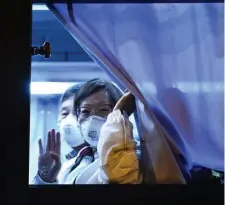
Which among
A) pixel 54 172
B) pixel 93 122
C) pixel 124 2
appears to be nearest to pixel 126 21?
pixel 124 2

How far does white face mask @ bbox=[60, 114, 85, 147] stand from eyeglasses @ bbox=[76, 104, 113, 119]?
0.03 m

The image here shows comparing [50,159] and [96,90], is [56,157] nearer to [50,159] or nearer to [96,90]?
[50,159]

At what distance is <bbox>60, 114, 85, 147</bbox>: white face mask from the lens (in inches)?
40.6

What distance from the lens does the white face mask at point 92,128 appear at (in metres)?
1.03

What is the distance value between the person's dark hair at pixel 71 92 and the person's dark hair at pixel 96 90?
0.04 feet

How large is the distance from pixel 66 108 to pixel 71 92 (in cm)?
5

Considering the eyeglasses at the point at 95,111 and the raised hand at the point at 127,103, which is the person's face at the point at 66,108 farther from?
the raised hand at the point at 127,103

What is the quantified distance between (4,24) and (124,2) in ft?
1.17

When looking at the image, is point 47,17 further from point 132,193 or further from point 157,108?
point 132,193

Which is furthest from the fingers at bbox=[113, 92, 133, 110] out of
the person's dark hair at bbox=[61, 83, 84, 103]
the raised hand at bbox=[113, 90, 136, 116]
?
the person's dark hair at bbox=[61, 83, 84, 103]

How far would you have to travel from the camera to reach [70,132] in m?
1.04

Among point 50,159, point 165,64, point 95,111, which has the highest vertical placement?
point 165,64

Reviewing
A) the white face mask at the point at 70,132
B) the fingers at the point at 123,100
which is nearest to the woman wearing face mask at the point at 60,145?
the white face mask at the point at 70,132

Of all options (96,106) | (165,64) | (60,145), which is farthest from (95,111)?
(165,64)
